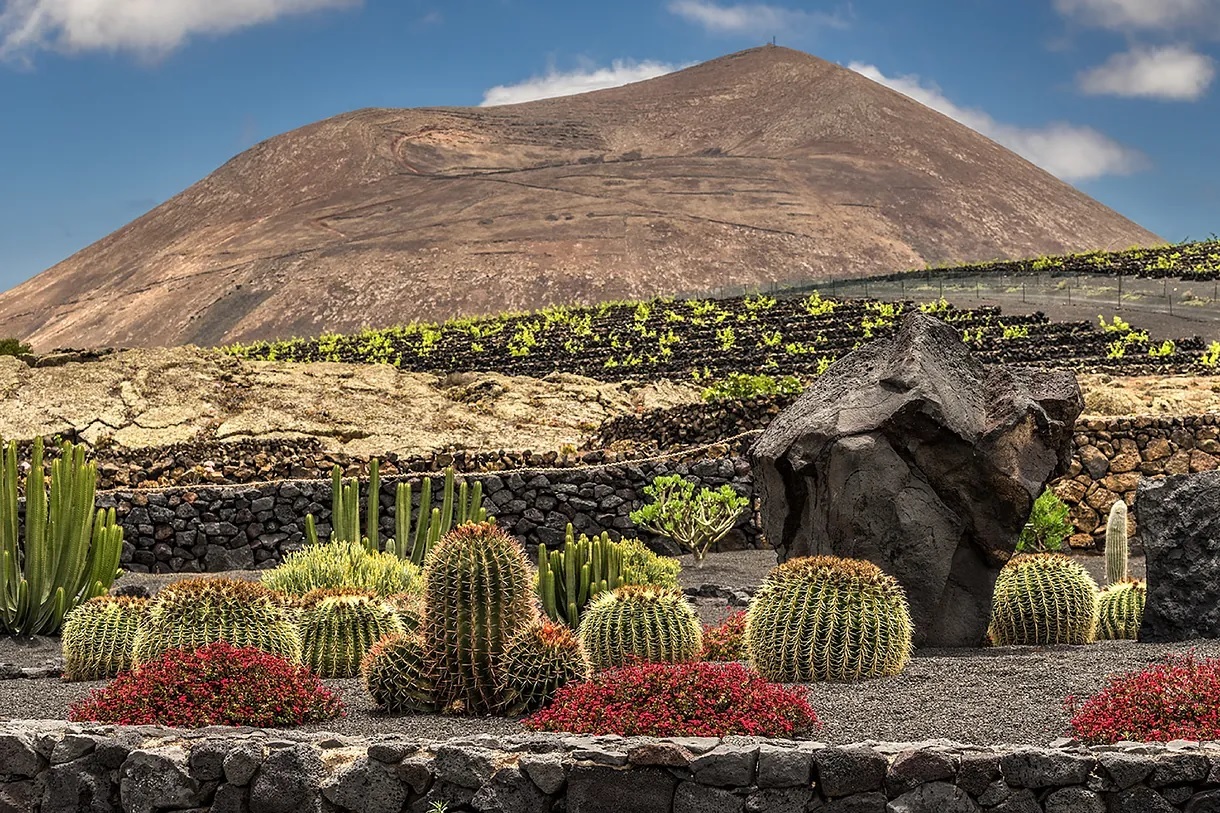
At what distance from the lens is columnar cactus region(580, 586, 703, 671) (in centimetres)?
934

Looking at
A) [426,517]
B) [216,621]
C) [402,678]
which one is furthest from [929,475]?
[426,517]

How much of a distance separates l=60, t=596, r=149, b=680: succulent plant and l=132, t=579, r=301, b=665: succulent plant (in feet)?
1.56

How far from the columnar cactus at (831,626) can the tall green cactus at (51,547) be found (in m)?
6.74

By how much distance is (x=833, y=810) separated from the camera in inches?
241

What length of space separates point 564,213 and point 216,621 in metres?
104

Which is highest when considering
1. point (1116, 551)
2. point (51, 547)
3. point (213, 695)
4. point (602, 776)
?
point (51, 547)

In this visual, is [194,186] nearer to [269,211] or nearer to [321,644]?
[269,211]

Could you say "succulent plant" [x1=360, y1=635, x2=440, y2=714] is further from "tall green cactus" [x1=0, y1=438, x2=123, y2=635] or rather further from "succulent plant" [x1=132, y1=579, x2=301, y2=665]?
"tall green cactus" [x1=0, y1=438, x2=123, y2=635]

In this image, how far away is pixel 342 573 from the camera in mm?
12250

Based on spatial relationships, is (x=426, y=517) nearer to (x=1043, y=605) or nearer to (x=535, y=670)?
(x=1043, y=605)

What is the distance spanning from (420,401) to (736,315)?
19.1 meters

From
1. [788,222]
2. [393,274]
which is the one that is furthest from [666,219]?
[393,274]

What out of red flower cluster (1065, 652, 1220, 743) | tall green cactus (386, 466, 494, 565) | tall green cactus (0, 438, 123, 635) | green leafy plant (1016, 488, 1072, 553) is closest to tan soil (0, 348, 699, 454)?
tall green cactus (386, 466, 494, 565)

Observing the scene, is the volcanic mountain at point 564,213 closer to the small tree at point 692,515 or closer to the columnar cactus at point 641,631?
the small tree at point 692,515
